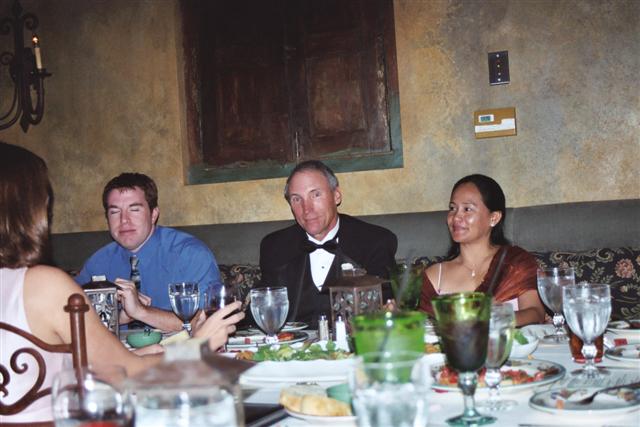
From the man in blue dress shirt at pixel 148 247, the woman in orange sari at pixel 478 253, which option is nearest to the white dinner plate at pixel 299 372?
the woman in orange sari at pixel 478 253

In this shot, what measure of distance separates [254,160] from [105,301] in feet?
7.76

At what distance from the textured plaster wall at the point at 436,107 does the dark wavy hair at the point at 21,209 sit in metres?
2.86

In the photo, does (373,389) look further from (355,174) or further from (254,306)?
(355,174)

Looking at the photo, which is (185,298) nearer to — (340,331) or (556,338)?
(340,331)

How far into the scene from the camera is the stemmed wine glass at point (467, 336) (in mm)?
1211

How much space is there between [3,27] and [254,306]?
386 cm

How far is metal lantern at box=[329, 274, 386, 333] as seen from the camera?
1.92 meters

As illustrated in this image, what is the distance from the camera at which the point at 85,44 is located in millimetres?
4945

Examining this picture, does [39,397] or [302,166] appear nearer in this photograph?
[39,397]

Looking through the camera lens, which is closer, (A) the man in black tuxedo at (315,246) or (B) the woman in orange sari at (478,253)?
(B) the woman in orange sari at (478,253)

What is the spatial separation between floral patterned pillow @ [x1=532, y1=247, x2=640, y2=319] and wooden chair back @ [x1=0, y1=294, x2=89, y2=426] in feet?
8.62

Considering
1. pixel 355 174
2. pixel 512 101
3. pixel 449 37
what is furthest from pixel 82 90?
pixel 512 101

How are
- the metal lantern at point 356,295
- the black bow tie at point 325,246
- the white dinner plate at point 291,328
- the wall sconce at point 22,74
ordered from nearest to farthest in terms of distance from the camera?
the metal lantern at point 356,295 → the white dinner plate at point 291,328 → the black bow tie at point 325,246 → the wall sconce at point 22,74

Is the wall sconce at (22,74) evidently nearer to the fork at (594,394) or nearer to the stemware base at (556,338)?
the stemware base at (556,338)
